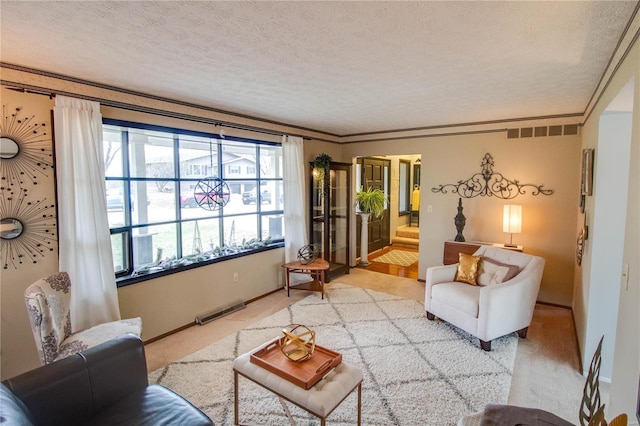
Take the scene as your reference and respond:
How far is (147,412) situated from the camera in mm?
1770

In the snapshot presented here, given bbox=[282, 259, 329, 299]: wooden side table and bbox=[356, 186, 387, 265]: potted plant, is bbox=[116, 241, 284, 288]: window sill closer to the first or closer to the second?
bbox=[282, 259, 329, 299]: wooden side table

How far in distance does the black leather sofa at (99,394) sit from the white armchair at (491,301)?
103 inches

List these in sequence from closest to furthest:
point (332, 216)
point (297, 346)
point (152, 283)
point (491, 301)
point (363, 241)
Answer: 1. point (297, 346)
2. point (491, 301)
3. point (152, 283)
4. point (332, 216)
5. point (363, 241)

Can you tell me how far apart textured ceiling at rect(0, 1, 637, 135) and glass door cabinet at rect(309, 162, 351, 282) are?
2.16 meters

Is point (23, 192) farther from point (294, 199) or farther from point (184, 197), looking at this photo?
point (294, 199)

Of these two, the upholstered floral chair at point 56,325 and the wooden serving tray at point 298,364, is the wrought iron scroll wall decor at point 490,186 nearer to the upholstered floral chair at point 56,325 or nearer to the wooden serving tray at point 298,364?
the wooden serving tray at point 298,364

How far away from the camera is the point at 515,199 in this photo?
4.59 metres

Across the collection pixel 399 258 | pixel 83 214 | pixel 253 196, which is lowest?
pixel 399 258

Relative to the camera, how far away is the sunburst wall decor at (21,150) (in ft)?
8.07

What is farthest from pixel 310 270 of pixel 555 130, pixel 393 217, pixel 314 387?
pixel 393 217

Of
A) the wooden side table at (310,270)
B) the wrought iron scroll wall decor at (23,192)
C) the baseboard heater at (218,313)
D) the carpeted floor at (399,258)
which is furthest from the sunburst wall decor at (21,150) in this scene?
the carpeted floor at (399,258)

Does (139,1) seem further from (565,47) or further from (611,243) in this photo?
(611,243)

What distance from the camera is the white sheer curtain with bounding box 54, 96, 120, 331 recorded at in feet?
8.87

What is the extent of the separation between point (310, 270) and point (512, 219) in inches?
108
